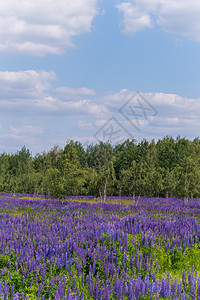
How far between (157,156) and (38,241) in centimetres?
5036

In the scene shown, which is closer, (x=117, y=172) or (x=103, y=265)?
(x=103, y=265)

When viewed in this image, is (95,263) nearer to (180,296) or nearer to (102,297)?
(102,297)

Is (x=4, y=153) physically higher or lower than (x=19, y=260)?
higher

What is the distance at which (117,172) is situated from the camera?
186 feet

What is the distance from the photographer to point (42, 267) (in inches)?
205

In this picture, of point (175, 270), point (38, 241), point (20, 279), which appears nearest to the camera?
point (20, 279)

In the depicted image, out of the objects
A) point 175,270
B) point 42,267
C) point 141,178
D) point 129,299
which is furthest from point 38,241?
point 141,178

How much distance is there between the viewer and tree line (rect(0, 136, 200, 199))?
23578 mm

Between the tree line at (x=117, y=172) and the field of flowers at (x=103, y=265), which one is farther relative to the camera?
the tree line at (x=117, y=172)

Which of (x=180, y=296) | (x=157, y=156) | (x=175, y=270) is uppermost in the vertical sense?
(x=157, y=156)

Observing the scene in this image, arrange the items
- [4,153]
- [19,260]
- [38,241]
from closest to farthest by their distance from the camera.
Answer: [19,260]
[38,241]
[4,153]

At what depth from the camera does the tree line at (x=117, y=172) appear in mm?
23578

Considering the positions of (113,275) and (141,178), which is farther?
(141,178)

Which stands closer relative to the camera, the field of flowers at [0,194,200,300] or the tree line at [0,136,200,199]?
the field of flowers at [0,194,200,300]
